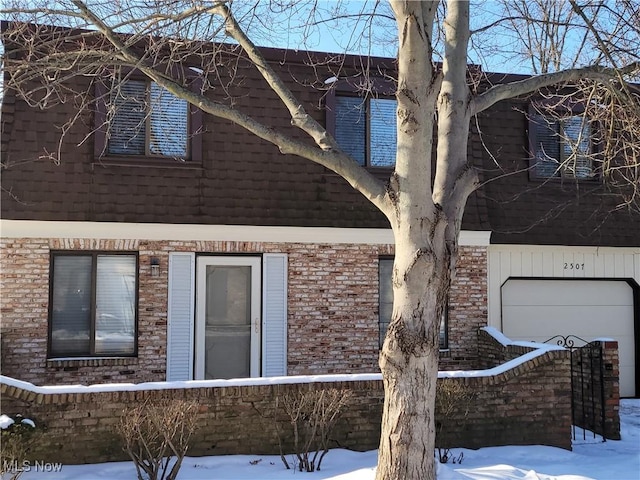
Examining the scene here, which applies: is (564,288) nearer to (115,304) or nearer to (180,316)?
(180,316)

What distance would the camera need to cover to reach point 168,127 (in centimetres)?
995

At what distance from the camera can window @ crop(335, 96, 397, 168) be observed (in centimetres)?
1065

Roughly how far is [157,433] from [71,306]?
12.4 feet

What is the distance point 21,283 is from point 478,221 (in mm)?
7163

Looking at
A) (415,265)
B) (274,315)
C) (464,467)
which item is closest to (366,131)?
(274,315)

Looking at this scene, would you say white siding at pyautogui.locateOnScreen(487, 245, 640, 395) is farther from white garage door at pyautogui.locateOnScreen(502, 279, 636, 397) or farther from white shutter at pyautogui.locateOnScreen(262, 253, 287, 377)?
white shutter at pyautogui.locateOnScreen(262, 253, 287, 377)

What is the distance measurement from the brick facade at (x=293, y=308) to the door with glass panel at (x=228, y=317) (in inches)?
12.6

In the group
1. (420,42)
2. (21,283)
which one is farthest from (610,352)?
(21,283)

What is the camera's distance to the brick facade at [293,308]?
29.8 feet

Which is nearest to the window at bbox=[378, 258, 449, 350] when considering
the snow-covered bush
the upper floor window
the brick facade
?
the brick facade

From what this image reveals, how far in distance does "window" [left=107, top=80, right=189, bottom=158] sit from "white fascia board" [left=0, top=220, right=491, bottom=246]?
1166mm

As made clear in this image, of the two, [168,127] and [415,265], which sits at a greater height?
[168,127]

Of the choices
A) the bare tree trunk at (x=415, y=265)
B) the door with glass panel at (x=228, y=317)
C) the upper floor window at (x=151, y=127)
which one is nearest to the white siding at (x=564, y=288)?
the door with glass panel at (x=228, y=317)

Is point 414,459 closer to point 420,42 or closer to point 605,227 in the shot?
point 420,42
